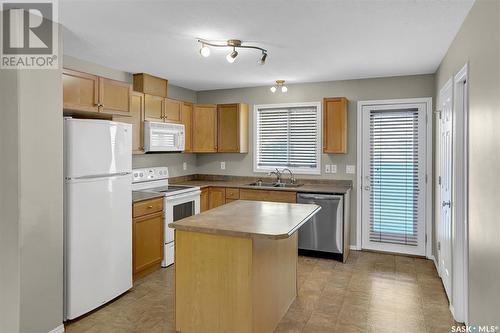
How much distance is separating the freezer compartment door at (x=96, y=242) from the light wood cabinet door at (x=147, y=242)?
0.25 metres

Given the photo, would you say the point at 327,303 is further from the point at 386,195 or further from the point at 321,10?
the point at 321,10

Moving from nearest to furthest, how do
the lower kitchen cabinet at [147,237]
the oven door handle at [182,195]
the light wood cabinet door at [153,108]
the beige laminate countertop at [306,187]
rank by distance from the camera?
the lower kitchen cabinet at [147,237], the oven door handle at [182,195], the light wood cabinet door at [153,108], the beige laminate countertop at [306,187]

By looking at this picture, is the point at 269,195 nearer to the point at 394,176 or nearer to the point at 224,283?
the point at 394,176

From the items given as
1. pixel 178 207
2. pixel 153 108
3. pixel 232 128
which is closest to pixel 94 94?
Answer: pixel 153 108

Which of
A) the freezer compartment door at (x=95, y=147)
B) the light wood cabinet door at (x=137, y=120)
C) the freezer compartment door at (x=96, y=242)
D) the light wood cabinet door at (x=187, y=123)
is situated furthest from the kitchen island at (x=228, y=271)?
the light wood cabinet door at (x=187, y=123)

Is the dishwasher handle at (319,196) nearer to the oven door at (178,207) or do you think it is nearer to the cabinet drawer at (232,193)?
the cabinet drawer at (232,193)

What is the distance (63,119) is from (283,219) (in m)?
2.00

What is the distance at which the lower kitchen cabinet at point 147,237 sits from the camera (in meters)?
3.72

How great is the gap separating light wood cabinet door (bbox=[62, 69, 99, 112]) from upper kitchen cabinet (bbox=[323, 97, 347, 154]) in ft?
9.80

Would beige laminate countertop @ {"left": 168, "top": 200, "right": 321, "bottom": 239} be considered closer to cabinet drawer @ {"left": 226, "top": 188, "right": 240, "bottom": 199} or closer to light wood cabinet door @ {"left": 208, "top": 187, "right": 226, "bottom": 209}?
cabinet drawer @ {"left": 226, "top": 188, "right": 240, "bottom": 199}

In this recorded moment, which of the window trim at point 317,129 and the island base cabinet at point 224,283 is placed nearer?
the island base cabinet at point 224,283

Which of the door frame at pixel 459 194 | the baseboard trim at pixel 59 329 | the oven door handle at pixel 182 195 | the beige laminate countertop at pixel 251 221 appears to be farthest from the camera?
the oven door handle at pixel 182 195

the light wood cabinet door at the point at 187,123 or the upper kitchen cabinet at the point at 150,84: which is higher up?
the upper kitchen cabinet at the point at 150,84

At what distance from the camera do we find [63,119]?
2793 millimetres
